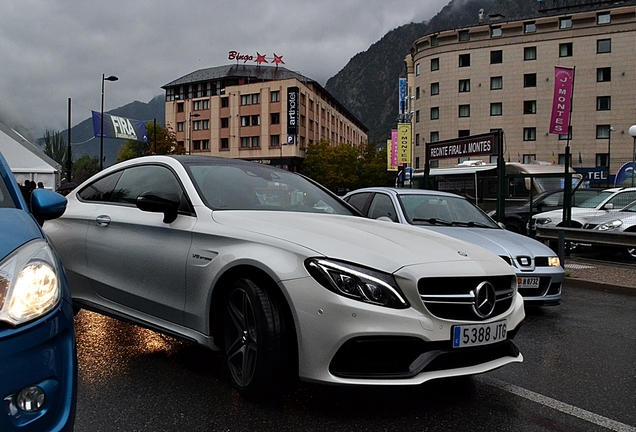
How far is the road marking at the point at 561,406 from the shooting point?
3.09 meters

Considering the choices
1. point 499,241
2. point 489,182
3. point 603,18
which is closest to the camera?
point 499,241

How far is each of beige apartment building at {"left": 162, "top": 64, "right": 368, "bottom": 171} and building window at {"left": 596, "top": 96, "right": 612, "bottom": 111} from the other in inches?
1338

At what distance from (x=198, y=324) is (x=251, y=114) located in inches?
2871

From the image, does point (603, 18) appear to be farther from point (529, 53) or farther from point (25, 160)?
point (25, 160)

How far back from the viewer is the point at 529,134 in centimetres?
5378

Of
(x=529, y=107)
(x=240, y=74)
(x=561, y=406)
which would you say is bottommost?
(x=561, y=406)

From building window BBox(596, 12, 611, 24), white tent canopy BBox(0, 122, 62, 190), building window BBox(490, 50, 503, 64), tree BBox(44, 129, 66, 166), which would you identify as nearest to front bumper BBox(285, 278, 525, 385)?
white tent canopy BBox(0, 122, 62, 190)

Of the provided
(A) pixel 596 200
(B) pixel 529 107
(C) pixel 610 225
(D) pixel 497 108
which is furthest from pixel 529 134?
(C) pixel 610 225

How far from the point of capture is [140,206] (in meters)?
3.70

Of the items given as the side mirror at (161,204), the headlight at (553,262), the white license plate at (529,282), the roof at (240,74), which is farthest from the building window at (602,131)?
the side mirror at (161,204)

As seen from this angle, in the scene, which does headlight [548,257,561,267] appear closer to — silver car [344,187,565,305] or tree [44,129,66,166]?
silver car [344,187,565,305]

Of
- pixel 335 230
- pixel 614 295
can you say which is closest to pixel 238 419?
pixel 335 230

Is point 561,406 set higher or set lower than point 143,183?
lower

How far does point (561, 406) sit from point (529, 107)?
54909mm
